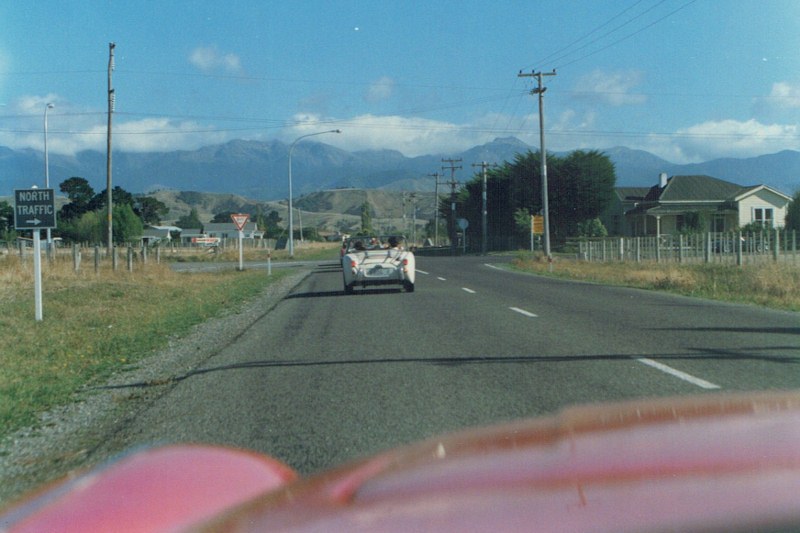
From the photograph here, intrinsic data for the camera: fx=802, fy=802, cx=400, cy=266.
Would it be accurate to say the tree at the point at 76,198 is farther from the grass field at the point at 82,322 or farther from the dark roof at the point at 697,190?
the dark roof at the point at 697,190

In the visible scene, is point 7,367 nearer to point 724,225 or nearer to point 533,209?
point 724,225

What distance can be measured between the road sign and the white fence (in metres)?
25.1

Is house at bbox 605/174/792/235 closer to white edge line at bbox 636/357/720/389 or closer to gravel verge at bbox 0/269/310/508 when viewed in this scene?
white edge line at bbox 636/357/720/389

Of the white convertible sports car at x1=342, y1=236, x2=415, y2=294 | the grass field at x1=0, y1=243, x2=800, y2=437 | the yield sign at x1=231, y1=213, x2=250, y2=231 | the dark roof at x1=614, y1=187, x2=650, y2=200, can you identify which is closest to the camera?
the grass field at x1=0, y1=243, x2=800, y2=437

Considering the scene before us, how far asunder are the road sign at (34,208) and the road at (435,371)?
15.0ft

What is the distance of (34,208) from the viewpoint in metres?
15.3

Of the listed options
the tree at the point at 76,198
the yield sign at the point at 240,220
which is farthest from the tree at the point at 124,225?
the yield sign at the point at 240,220

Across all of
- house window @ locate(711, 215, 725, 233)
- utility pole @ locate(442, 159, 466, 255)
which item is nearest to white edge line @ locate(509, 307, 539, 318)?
house window @ locate(711, 215, 725, 233)

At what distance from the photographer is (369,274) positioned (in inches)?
801

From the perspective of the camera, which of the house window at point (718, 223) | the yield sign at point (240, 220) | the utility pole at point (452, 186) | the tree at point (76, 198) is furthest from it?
the utility pole at point (452, 186)

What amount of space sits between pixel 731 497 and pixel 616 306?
1504 centimetres

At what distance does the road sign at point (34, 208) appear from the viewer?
49.9ft

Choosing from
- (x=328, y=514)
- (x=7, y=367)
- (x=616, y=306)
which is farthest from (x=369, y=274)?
(x=328, y=514)

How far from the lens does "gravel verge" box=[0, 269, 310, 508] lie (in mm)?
5441
